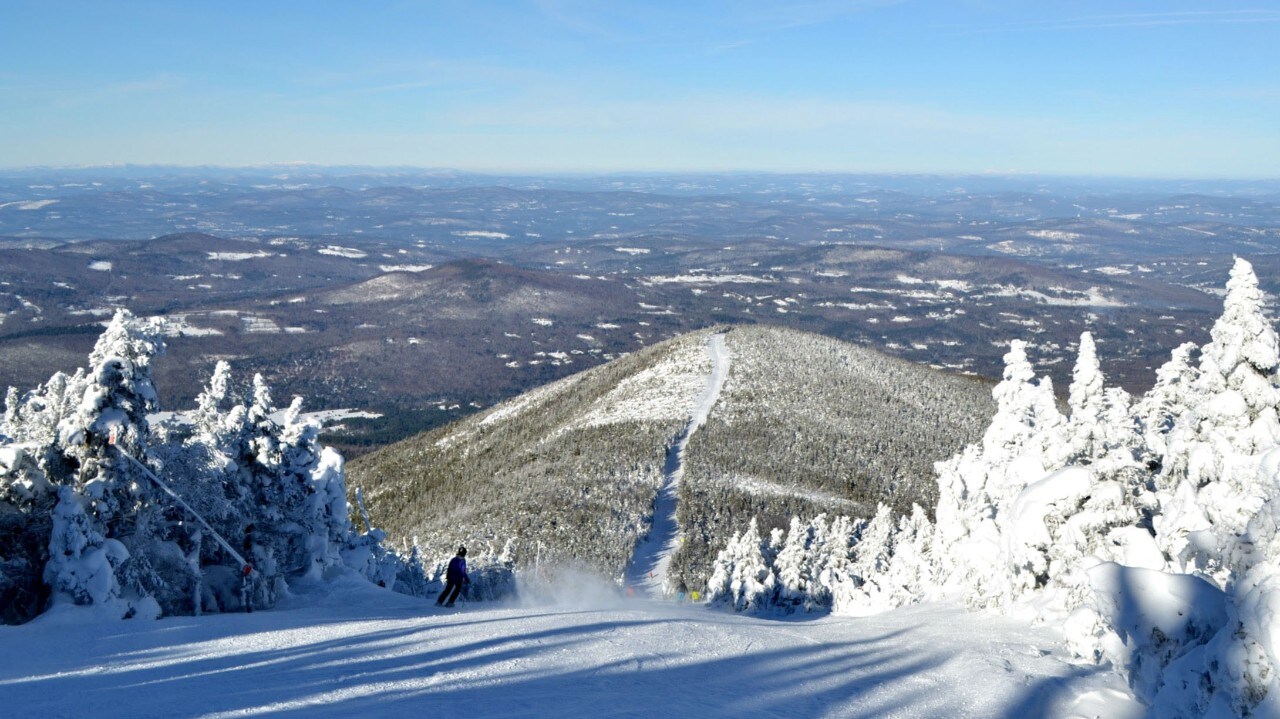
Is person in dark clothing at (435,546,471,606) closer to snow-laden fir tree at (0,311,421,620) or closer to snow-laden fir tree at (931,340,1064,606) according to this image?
snow-laden fir tree at (0,311,421,620)

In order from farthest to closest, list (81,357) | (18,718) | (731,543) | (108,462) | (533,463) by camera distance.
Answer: (81,357) → (533,463) → (731,543) → (108,462) → (18,718)

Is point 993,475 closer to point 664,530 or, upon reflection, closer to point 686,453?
point 664,530

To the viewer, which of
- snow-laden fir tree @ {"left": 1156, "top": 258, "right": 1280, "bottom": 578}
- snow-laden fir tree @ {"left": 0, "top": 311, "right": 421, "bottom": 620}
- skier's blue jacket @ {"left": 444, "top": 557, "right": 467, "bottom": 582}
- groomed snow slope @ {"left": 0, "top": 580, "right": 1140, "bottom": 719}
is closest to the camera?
groomed snow slope @ {"left": 0, "top": 580, "right": 1140, "bottom": 719}

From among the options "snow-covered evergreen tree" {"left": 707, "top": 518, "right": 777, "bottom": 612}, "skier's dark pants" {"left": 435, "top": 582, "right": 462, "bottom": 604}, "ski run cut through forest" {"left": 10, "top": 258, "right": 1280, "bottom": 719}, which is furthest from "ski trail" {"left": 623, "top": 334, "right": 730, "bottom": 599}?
"skier's dark pants" {"left": 435, "top": 582, "right": 462, "bottom": 604}

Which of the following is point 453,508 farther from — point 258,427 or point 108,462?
point 108,462

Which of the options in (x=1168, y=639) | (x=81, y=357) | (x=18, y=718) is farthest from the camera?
(x=81, y=357)

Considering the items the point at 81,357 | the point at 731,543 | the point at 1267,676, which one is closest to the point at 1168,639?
the point at 1267,676
